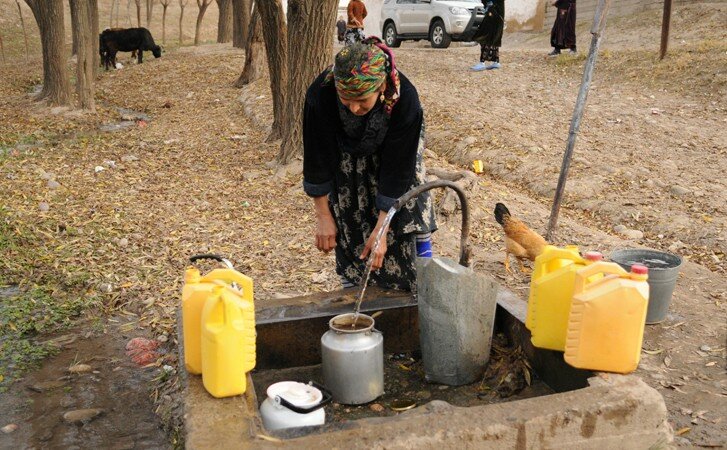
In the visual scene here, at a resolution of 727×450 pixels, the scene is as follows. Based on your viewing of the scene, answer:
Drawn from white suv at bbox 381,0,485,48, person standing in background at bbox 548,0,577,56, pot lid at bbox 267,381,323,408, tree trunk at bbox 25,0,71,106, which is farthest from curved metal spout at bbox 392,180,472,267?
white suv at bbox 381,0,485,48

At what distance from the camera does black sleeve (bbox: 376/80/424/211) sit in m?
2.79

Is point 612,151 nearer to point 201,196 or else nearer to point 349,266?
point 201,196

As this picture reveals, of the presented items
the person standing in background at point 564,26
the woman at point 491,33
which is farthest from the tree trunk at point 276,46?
the person standing in background at point 564,26

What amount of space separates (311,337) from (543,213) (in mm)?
3556

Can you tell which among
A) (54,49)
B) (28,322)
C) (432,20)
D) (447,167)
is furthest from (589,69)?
(432,20)

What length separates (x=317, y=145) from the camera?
2.97 m

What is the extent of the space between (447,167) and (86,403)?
4.39m

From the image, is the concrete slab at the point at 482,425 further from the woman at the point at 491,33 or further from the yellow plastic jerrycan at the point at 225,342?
the woman at the point at 491,33

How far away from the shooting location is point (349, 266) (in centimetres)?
331

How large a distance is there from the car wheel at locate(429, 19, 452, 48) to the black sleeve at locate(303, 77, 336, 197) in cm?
1369

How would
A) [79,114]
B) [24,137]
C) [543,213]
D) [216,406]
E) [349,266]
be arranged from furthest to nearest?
1. [79,114]
2. [24,137]
3. [543,213]
4. [349,266]
5. [216,406]

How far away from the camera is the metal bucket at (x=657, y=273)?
153 inches

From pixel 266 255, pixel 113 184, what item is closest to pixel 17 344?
pixel 266 255

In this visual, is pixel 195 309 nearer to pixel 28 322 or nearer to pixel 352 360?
pixel 352 360
